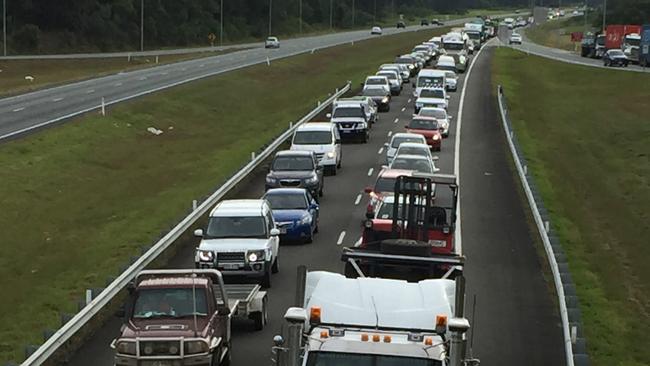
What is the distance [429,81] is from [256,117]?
10721mm

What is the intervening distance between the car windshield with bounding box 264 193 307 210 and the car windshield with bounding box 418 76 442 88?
1563 inches

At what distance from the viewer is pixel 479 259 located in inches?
1072

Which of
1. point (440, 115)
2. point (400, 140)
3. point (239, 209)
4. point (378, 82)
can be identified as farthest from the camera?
point (378, 82)

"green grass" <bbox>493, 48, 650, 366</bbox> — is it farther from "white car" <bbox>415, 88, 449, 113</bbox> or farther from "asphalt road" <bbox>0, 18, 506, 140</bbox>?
"asphalt road" <bbox>0, 18, 506, 140</bbox>

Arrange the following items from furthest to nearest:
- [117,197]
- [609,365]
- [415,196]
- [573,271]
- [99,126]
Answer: [99,126]
[117,197]
[573,271]
[415,196]
[609,365]

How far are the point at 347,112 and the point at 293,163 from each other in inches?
635

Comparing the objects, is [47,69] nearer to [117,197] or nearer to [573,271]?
[117,197]

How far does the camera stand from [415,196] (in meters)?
22.0

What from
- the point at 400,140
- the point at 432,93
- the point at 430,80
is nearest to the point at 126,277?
the point at 400,140

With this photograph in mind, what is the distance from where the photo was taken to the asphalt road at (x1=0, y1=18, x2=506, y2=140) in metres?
55.7

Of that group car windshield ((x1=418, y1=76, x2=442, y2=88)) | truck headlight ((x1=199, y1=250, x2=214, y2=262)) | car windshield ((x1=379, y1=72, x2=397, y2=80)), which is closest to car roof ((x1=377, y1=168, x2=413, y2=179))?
truck headlight ((x1=199, y1=250, x2=214, y2=262))

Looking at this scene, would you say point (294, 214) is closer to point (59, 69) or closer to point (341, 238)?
point (341, 238)

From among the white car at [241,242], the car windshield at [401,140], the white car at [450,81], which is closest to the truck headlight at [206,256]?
the white car at [241,242]

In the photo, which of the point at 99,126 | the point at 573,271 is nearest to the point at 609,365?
the point at 573,271
